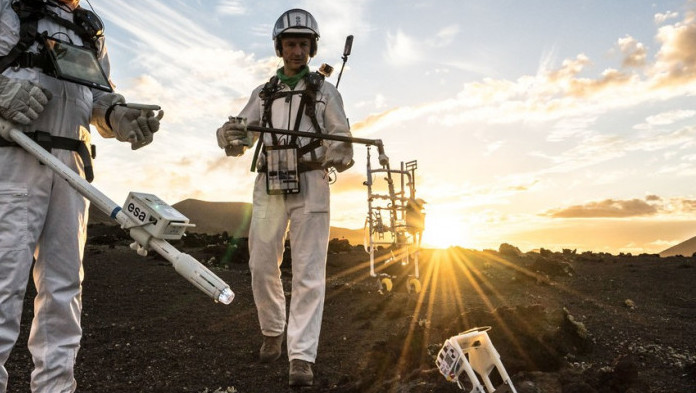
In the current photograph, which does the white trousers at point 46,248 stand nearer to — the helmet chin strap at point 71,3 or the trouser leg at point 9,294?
the trouser leg at point 9,294

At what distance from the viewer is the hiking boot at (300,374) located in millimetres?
4738

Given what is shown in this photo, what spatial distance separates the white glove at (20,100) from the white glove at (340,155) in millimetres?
2497

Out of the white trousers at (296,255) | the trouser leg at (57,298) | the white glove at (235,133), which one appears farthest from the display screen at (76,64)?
the white trousers at (296,255)

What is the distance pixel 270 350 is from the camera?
558 centimetres

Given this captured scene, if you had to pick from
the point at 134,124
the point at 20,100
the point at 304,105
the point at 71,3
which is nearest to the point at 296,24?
the point at 304,105

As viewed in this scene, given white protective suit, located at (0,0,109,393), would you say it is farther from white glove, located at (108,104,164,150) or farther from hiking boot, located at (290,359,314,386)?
hiking boot, located at (290,359,314,386)

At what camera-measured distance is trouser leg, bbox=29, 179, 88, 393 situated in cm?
317

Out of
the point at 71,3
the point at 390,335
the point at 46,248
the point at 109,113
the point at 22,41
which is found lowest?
the point at 390,335

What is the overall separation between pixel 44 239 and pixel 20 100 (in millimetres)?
811

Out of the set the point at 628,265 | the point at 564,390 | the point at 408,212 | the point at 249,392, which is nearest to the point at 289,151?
the point at 249,392

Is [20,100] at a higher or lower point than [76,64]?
lower

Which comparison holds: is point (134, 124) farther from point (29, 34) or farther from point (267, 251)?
point (267, 251)

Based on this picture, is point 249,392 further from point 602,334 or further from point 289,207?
point 602,334

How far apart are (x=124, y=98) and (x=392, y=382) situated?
287 centimetres
